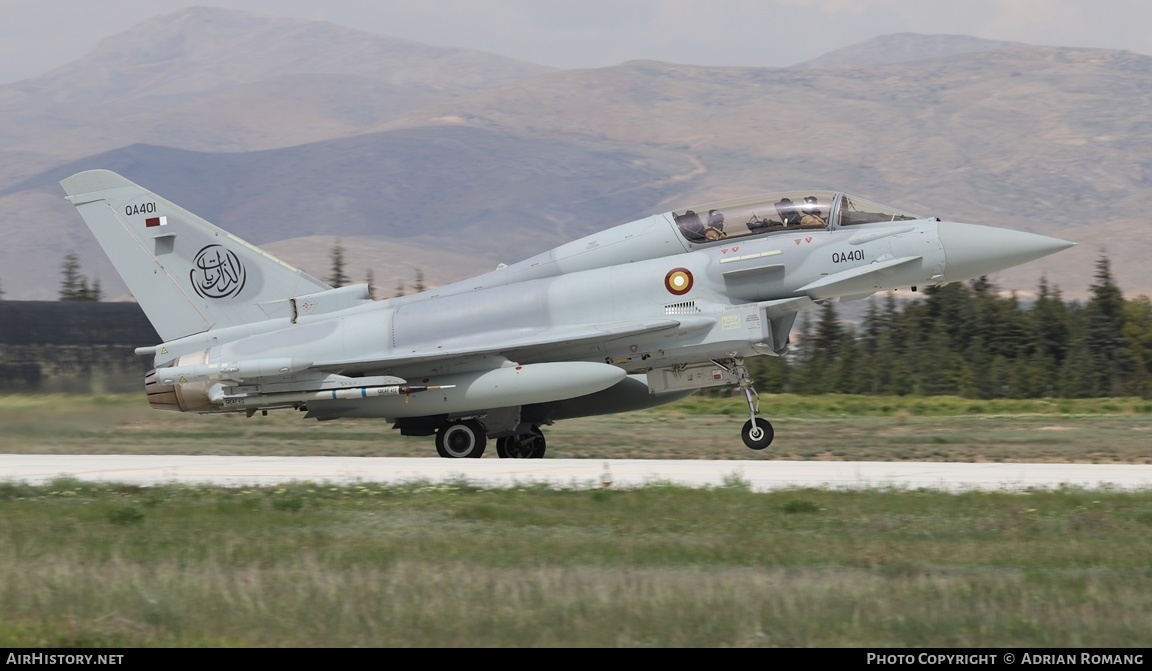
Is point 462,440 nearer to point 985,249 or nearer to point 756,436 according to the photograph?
point 756,436

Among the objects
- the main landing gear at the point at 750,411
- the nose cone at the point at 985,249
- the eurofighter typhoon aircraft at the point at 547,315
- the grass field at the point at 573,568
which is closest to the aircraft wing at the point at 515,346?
the eurofighter typhoon aircraft at the point at 547,315

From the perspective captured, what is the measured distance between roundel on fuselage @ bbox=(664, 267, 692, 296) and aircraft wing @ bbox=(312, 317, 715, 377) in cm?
36

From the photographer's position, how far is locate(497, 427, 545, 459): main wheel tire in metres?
17.9

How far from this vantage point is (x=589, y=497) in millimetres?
11672

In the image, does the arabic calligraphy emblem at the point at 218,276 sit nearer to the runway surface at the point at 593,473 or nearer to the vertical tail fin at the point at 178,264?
the vertical tail fin at the point at 178,264

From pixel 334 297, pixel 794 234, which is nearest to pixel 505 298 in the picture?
pixel 334 297

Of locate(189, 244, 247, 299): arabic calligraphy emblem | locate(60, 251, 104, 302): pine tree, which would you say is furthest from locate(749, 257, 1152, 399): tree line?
locate(189, 244, 247, 299): arabic calligraphy emblem

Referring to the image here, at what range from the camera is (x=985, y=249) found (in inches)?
624

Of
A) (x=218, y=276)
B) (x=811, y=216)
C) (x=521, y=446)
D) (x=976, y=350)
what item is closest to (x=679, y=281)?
(x=811, y=216)

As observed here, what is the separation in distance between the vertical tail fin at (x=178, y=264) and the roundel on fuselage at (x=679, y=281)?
491 centimetres

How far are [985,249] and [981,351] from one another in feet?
152

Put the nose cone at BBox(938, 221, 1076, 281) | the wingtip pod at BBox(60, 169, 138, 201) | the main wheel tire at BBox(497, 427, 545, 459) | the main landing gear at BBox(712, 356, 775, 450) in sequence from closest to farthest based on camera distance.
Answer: the nose cone at BBox(938, 221, 1076, 281), the main landing gear at BBox(712, 356, 775, 450), the wingtip pod at BBox(60, 169, 138, 201), the main wheel tire at BBox(497, 427, 545, 459)

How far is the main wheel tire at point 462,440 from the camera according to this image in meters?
16.8

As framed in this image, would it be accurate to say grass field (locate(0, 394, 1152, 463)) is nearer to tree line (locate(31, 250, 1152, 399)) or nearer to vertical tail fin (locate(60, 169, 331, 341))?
vertical tail fin (locate(60, 169, 331, 341))
